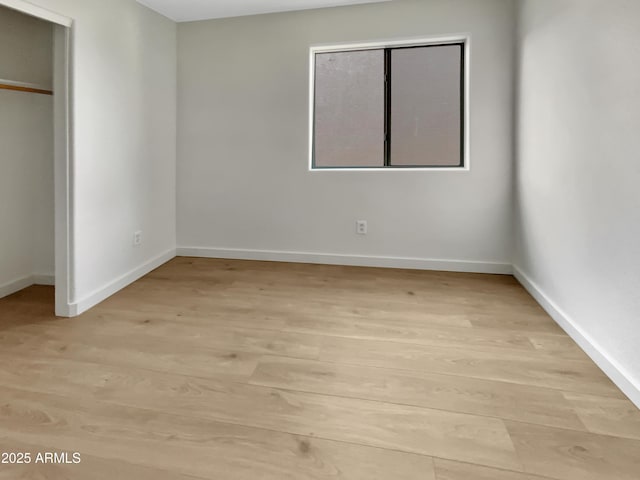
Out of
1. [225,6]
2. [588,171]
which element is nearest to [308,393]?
[588,171]

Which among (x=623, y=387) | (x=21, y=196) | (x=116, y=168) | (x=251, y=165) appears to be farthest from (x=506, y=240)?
(x=21, y=196)

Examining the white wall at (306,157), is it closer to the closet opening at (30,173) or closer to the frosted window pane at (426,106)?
the frosted window pane at (426,106)

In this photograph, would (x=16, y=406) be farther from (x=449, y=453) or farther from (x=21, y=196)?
(x=21, y=196)

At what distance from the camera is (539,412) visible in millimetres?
1447

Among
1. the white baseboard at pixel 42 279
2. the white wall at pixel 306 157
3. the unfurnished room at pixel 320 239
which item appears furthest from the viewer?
the white wall at pixel 306 157

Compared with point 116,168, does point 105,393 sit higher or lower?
lower

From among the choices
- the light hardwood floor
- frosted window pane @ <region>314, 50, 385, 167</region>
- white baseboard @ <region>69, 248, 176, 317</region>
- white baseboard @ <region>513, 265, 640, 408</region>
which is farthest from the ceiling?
white baseboard @ <region>513, 265, 640, 408</region>

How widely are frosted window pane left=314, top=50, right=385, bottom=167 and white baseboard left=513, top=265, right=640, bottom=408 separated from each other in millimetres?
1789

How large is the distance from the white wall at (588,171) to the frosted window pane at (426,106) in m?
0.69

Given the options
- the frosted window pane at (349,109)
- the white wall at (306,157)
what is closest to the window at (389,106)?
the frosted window pane at (349,109)

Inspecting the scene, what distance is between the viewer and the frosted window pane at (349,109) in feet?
11.9

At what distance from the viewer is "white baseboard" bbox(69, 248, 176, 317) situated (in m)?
2.44

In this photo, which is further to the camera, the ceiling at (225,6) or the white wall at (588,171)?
the ceiling at (225,6)

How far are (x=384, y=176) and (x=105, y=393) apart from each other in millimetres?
2709
